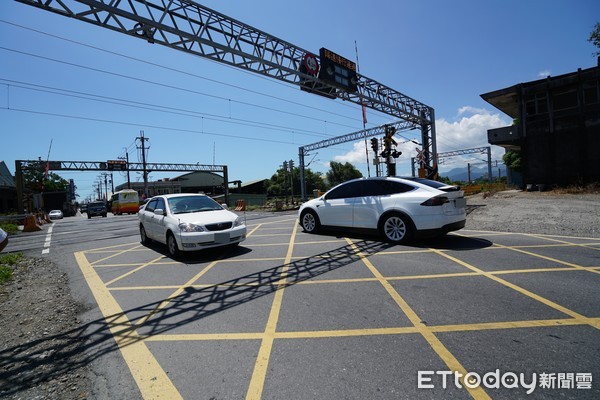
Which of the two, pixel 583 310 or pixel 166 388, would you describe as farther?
pixel 583 310

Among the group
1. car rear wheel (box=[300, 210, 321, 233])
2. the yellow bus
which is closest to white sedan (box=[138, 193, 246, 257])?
car rear wheel (box=[300, 210, 321, 233])

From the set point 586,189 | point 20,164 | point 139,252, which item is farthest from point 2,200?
point 586,189

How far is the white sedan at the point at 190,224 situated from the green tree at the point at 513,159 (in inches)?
1274

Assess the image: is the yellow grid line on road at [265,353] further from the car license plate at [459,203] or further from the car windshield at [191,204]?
the car license plate at [459,203]

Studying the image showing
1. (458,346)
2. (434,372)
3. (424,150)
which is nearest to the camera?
(434,372)

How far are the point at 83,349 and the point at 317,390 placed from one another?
95.5 inches

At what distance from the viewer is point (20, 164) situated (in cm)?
3259

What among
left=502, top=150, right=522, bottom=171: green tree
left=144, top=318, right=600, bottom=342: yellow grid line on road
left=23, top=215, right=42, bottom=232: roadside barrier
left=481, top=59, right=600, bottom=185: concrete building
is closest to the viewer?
left=144, top=318, right=600, bottom=342: yellow grid line on road

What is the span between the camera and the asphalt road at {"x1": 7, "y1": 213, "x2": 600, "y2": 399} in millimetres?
2295

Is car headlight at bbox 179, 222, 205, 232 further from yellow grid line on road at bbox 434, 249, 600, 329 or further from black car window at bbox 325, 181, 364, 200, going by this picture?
Result: yellow grid line on road at bbox 434, 249, 600, 329

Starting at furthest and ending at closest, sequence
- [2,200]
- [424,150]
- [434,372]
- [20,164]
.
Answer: [2,200]
[20,164]
[424,150]
[434,372]

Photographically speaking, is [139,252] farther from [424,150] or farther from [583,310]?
[424,150]

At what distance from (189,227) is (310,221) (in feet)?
12.3

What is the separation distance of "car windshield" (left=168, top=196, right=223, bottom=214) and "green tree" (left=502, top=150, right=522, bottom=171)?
32.2m
